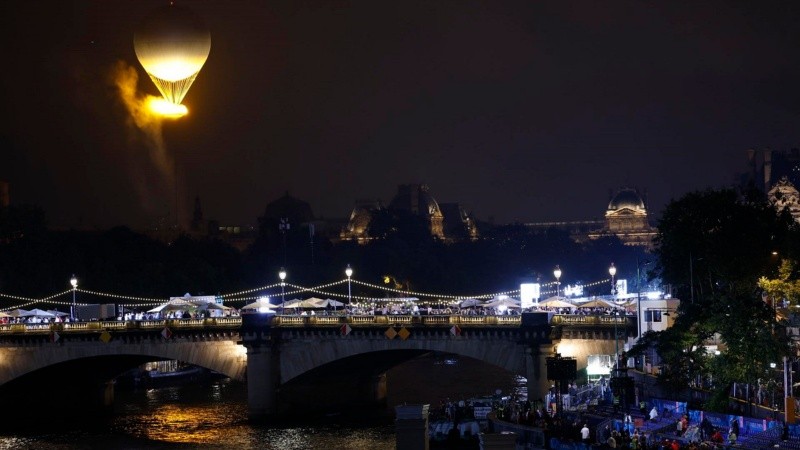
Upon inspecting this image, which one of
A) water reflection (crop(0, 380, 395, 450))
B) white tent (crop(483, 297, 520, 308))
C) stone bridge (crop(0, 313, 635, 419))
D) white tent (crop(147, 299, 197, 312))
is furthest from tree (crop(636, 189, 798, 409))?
white tent (crop(147, 299, 197, 312))

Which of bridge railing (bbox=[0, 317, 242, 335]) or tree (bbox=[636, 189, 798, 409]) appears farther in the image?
bridge railing (bbox=[0, 317, 242, 335])

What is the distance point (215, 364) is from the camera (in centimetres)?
8925

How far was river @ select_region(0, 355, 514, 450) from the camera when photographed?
76812mm

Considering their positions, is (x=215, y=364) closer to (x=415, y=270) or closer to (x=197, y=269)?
(x=197, y=269)

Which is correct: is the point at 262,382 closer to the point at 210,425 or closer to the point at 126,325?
the point at 210,425

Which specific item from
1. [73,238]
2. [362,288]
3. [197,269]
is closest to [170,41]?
[197,269]

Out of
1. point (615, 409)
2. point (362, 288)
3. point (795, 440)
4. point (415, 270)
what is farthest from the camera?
point (415, 270)

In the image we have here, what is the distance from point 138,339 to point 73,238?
6368cm

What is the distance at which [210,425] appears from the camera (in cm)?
8412

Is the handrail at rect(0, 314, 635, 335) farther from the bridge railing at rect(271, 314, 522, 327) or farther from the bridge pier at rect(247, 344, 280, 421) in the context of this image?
the bridge pier at rect(247, 344, 280, 421)

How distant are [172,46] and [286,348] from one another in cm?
2096

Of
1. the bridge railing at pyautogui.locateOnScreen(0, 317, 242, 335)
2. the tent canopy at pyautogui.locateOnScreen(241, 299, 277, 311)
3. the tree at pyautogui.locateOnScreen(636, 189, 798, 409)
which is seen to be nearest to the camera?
the tree at pyautogui.locateOnScreen(636, 189, 798, 409)

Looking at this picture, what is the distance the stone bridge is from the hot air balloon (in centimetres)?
1766

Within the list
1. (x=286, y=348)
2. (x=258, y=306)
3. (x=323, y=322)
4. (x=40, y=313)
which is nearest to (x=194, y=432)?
(x=286, y=348)
